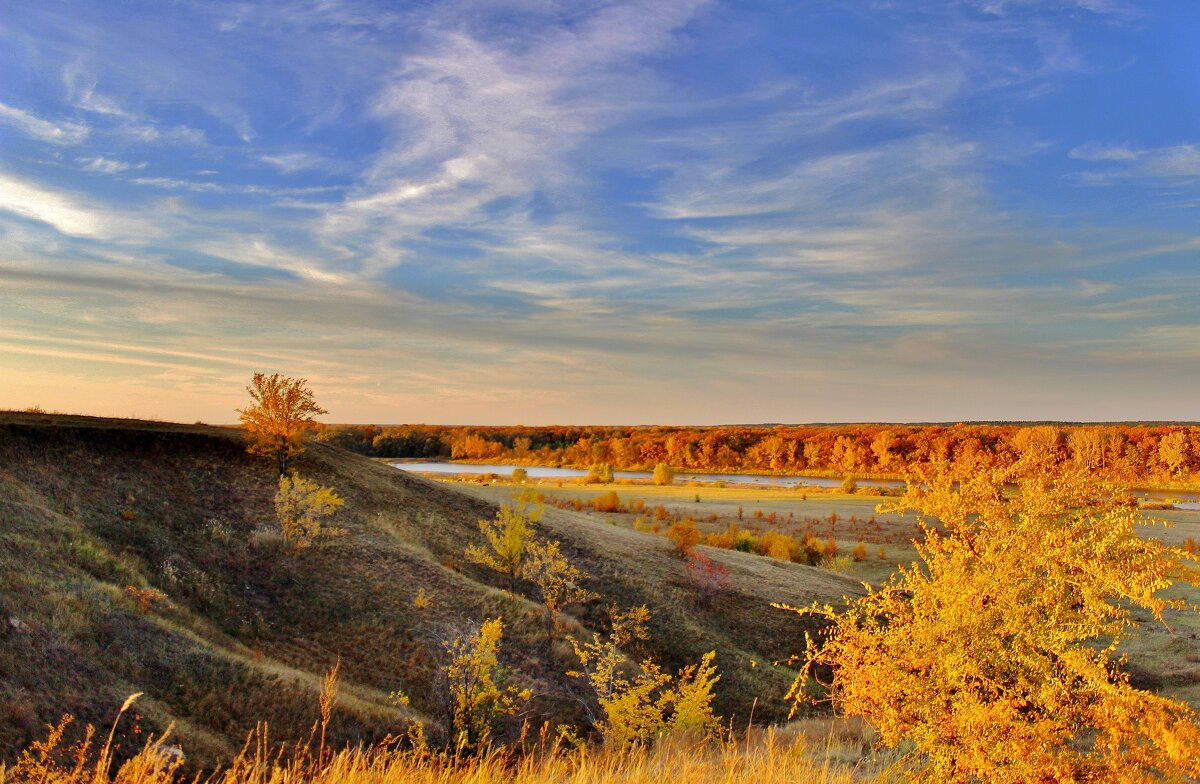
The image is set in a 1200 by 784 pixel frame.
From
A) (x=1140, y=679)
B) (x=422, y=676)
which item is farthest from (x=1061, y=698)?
(x=1140, y=679)

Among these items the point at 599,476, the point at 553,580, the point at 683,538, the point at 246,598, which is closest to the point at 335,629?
the point at 246,598

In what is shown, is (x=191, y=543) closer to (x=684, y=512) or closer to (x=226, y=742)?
(x=226, y=742)

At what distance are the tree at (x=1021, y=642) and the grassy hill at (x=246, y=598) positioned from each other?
9.29 ft

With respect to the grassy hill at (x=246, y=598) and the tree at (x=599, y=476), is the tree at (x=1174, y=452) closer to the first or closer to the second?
the tree at (x=599, y=476)

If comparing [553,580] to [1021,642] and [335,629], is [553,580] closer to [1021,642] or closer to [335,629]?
[335,629]

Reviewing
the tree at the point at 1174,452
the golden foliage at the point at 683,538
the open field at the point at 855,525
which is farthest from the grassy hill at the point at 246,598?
the tree at the point at 1174,452

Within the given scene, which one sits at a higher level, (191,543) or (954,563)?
(954,563)

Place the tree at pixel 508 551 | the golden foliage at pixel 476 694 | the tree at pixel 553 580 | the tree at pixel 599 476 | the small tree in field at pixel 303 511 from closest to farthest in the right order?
→ 1. the golden foliage at pixel 476 694
2. the small tree in field at pixel 303 511
3. the tree at pixel 553 580
4. the tree at pixel 508 551
5. the tree at pixel 599 476

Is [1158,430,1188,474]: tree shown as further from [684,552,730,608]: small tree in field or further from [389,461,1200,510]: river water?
[684,552,730,608]: small tree in field

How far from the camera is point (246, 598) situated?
22.7 m

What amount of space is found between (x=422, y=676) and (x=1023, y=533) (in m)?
16.8

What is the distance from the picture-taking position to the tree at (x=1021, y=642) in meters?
8.58

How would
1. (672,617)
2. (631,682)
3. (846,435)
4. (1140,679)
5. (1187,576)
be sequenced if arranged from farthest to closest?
1. (846,435)
2. (672,617)
3. (1140,679)
4. (631,682)
5. (1187,576)

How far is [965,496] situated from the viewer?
10766mm
